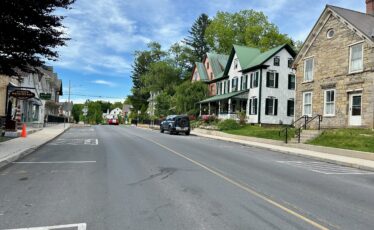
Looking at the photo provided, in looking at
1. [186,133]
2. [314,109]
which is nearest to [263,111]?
[186,133]

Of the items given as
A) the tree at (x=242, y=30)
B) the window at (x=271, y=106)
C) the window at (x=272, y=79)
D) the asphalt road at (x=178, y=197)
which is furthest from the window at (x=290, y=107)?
the asphalt road at (x=178, y=197)

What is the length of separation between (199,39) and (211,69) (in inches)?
1003

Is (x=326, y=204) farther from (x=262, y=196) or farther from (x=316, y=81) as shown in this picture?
(x=316, y=81)

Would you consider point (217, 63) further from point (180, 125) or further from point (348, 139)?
point (348, 139)

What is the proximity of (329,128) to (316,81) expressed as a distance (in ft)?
13.9

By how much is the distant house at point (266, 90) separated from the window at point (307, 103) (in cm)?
1026

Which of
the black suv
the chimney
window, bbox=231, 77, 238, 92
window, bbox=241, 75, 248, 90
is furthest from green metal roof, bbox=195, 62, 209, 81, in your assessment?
the chimney

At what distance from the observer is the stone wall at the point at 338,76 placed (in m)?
22.9

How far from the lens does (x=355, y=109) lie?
24.0 meters

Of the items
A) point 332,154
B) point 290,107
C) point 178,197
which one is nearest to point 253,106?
point 290,107

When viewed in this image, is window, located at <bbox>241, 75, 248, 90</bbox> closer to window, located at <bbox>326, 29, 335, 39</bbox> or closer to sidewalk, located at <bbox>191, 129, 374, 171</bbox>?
window, located at <bbox>326, 29, 335, 39</bbox>

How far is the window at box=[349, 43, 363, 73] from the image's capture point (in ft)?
78.0

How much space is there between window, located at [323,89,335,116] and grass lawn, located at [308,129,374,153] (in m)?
2.90

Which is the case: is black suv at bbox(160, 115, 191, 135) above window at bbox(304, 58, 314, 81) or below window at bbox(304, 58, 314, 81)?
below
